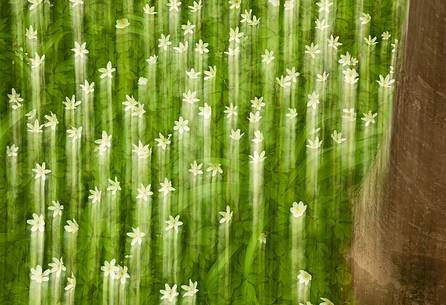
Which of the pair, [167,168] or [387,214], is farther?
[167,168]

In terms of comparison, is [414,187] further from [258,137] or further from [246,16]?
[246,16]

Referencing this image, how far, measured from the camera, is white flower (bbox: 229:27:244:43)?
2.35 m

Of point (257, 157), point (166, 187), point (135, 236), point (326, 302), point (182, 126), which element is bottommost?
point (326, 302)

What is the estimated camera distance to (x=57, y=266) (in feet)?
7.70

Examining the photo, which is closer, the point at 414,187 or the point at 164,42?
the point at 414,187

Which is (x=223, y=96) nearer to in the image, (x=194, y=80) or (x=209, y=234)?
(x=194, y=80)

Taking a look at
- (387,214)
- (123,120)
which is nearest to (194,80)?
(123,120)

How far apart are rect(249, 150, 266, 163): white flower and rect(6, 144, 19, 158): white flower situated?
780mm

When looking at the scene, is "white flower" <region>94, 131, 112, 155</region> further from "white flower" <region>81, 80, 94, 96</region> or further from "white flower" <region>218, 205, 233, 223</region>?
"white flower" <region>218, 205, 233, 223</region>

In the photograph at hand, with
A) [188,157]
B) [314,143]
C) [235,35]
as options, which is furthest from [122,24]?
[314,143]

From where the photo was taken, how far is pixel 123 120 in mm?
2361

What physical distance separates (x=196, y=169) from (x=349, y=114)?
1.78ft

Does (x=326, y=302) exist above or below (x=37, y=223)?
below

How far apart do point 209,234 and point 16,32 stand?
0.93 m
